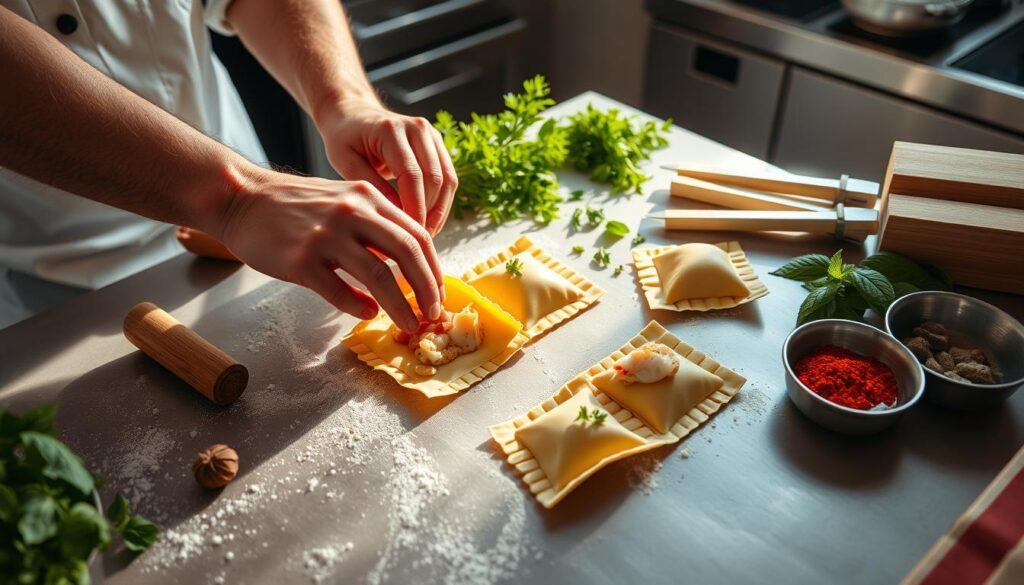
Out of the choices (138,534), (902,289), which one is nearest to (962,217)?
(902,289)

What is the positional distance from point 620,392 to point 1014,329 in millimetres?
630

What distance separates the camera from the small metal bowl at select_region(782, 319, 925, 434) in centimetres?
113

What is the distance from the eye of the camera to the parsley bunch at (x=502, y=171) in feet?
5.52

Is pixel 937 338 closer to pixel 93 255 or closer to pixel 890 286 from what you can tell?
pixel 890 286

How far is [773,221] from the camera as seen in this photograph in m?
1.57

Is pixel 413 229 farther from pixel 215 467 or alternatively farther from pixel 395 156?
pixel 215 467

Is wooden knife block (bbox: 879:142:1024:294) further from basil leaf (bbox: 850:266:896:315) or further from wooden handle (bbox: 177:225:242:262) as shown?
wooden handle (bbox: 177:225:242:262)

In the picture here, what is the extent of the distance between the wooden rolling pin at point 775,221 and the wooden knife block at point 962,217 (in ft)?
0.19

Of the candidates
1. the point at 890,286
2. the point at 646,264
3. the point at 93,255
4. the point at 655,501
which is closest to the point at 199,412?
the point at 93,255

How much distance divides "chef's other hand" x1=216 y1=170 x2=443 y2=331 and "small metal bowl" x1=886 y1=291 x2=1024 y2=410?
0.77m

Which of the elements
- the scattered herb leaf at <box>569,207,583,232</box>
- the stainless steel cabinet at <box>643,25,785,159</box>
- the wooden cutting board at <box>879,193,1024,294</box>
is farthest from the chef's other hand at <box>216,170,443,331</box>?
the stainless steel cabinet at <box>643,25,785,159</box>

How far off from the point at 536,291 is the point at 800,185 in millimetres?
639

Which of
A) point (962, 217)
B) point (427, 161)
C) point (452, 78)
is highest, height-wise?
point (427, 161)

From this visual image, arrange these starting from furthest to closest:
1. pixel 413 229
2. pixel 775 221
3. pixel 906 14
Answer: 1. pixel 906 14
2. pixel 775 221
3. pixel 413 229
